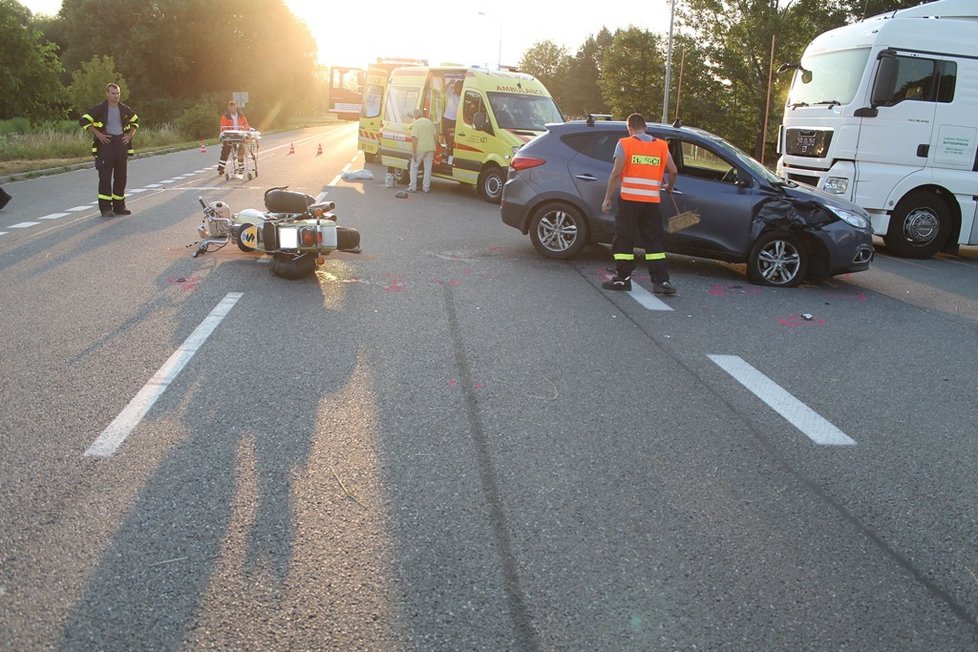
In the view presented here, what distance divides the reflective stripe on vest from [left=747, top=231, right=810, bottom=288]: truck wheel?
1702mm

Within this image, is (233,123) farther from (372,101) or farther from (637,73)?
(637,73)

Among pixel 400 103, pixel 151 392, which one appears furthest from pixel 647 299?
pixel 400 103

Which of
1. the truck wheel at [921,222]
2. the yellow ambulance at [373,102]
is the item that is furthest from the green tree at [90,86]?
the truck wheel at [921,222]

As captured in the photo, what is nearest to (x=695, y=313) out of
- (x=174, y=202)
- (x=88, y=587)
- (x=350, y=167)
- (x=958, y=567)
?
(x=958, y=567)

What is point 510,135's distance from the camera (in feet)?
56.2

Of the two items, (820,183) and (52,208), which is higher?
(820,183)

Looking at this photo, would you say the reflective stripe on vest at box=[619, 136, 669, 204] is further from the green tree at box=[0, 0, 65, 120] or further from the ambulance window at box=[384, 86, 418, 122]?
the green tree at box=[0, 0, 65, 120]

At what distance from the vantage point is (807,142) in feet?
45.1

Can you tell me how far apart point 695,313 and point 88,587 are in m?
6.35

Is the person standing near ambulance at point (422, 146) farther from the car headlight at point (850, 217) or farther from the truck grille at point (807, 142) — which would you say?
the car headlight at point (850, 217)

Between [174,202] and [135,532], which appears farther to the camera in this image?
[174,202]

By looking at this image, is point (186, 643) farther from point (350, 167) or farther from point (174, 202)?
point (350, 167)

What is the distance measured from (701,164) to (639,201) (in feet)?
5.45

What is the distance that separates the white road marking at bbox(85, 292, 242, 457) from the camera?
451 cm
